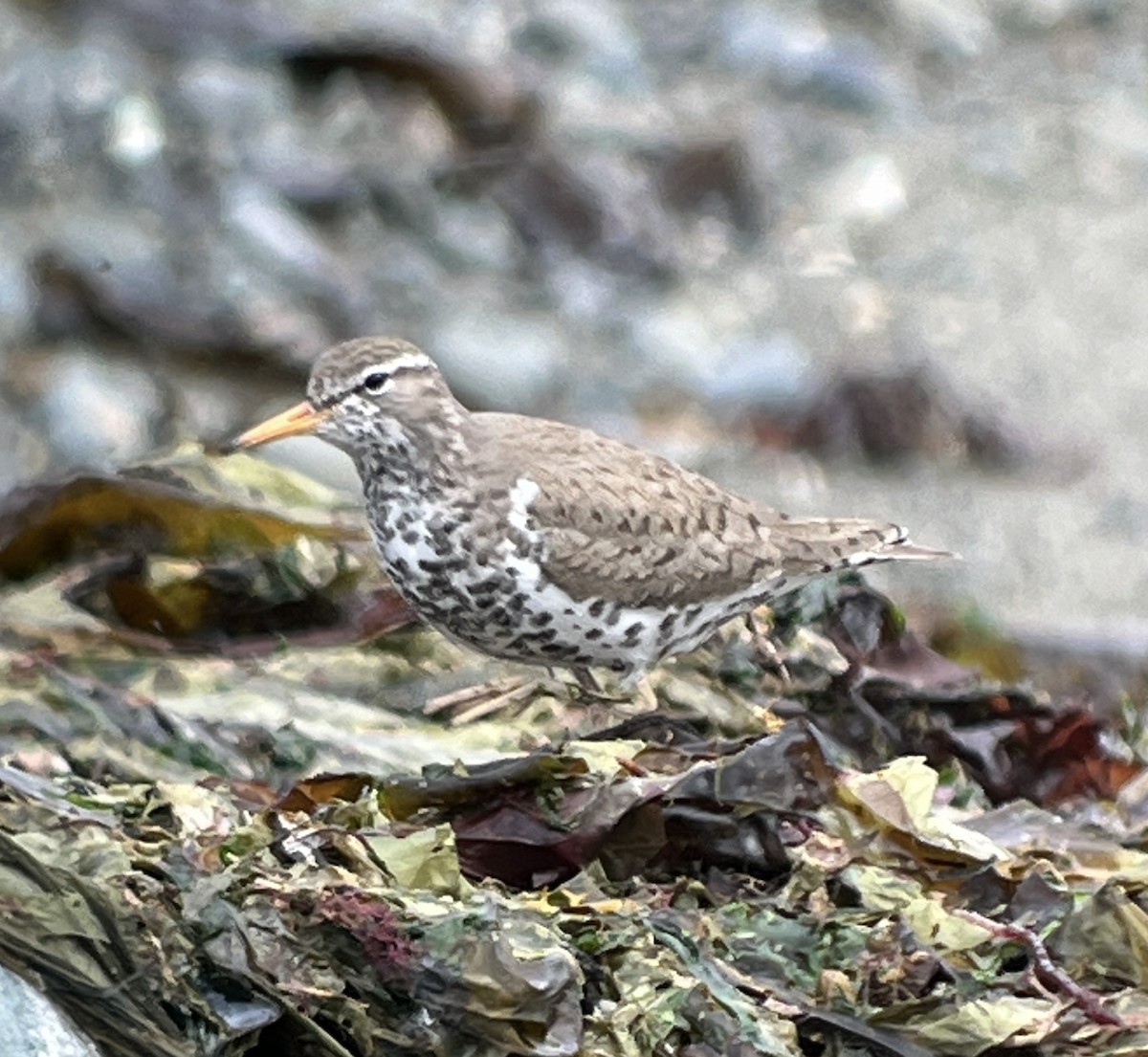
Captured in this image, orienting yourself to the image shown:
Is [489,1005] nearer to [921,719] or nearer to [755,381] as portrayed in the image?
[921,719]

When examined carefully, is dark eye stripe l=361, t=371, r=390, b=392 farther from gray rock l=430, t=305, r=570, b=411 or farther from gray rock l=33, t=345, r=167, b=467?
gray rock l=430, t=305, r=570, b=411

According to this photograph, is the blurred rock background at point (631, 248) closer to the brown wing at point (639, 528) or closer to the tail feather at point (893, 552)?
the tail feather at point (893, 552)

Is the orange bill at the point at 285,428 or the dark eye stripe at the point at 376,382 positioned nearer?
the orange bill at the point at 285,428

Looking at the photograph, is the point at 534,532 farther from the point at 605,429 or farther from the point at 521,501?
the point at 605,429

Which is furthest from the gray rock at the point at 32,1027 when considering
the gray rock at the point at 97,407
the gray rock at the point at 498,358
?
the gray rock at the point at 498,358

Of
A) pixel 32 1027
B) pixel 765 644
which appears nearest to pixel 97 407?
pixel 765 644

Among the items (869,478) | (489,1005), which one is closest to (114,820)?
(489,1005)

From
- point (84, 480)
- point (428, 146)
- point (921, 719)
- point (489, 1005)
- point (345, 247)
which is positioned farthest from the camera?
point (428, 146)
